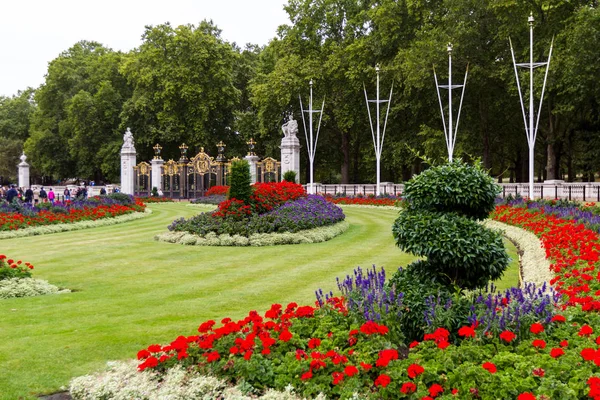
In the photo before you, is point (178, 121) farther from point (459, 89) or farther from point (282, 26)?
point (459, 89)

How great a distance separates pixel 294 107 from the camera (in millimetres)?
43781

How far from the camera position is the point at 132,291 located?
28.8ft

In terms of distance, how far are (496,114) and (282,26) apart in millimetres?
17362

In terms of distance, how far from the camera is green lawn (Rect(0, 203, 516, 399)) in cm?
574

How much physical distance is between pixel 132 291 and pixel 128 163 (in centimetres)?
3595

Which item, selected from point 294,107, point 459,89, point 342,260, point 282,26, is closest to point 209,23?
point 282,26

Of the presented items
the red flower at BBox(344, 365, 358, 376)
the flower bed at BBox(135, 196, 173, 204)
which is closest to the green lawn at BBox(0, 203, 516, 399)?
the red flower at BBox(344, 365, 358, 376)

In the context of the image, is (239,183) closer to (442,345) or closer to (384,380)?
(442,345)

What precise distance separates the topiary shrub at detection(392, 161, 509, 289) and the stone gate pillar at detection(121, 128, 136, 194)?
3952cm

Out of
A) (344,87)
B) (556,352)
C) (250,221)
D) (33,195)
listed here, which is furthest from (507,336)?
(344,87)

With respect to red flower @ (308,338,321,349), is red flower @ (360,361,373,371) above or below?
below

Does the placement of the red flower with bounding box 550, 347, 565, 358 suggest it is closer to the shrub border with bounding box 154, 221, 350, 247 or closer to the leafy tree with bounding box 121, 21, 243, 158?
the shrub border with bounding box 154, 221, 350, 247

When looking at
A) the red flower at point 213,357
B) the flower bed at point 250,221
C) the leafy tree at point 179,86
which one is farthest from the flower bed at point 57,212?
the leafy tree at point 179,86

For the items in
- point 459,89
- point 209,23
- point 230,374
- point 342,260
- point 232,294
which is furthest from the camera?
point 209,23
